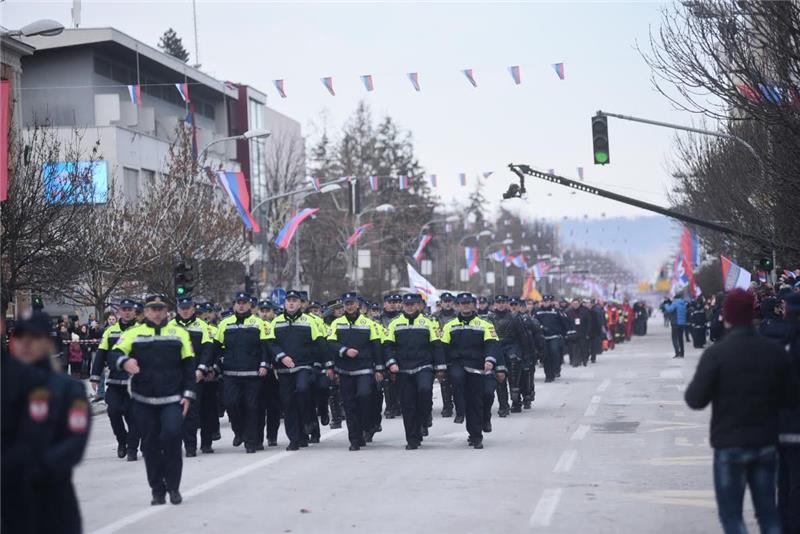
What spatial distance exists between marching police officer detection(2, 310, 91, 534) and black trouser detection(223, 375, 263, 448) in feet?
34.6

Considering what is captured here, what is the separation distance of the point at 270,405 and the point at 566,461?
448 cm

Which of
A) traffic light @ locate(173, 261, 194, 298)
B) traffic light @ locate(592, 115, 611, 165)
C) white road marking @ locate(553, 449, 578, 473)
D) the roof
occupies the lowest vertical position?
white road marking @ locate(553, 449, 578, 473)

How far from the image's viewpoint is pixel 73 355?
116 ft

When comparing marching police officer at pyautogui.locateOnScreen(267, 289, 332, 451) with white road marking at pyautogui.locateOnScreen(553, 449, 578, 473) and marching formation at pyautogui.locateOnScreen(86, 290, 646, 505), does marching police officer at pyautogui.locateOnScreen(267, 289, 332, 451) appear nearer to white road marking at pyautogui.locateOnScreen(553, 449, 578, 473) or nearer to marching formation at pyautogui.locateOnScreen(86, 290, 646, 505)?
marching formation at pyautogui.locateOnScreen(86, 290, 646, 505)

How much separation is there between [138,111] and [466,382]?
4495 cm

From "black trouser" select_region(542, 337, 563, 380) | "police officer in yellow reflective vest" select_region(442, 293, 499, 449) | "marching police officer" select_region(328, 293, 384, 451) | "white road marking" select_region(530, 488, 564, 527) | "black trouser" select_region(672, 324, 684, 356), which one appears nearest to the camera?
"white road marking" select_region(530, 488, 564, 527)

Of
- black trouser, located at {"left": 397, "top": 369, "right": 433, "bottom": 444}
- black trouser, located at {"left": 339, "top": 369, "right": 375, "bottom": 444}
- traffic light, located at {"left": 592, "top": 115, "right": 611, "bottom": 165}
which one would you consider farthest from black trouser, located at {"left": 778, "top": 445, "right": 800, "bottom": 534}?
traffic light, located at {"left": 592, "top": 115, "right": 611, "bottom": 165}

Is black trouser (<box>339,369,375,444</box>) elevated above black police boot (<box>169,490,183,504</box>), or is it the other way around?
black trouser (<box>339,369,375,444</box>)

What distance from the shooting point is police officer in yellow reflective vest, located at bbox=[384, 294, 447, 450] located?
18031 mm

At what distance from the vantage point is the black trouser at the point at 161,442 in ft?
43.2

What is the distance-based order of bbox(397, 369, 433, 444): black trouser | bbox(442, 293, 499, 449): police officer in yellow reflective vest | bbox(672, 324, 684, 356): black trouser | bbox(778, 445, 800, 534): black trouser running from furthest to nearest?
bbox(672, 324, 684, 356): black trouser, bbox(442, 293, 499, 449): police officer in yellow reflective vest, bbox(397, 369, 433, 444): black trouser, bbox(778, 445, 800, 534): black trouser

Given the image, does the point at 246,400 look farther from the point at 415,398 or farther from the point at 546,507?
the point at 546,507

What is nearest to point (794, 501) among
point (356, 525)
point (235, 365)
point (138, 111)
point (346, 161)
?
point (356, 525)

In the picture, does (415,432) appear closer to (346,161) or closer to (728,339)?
(728,339)
